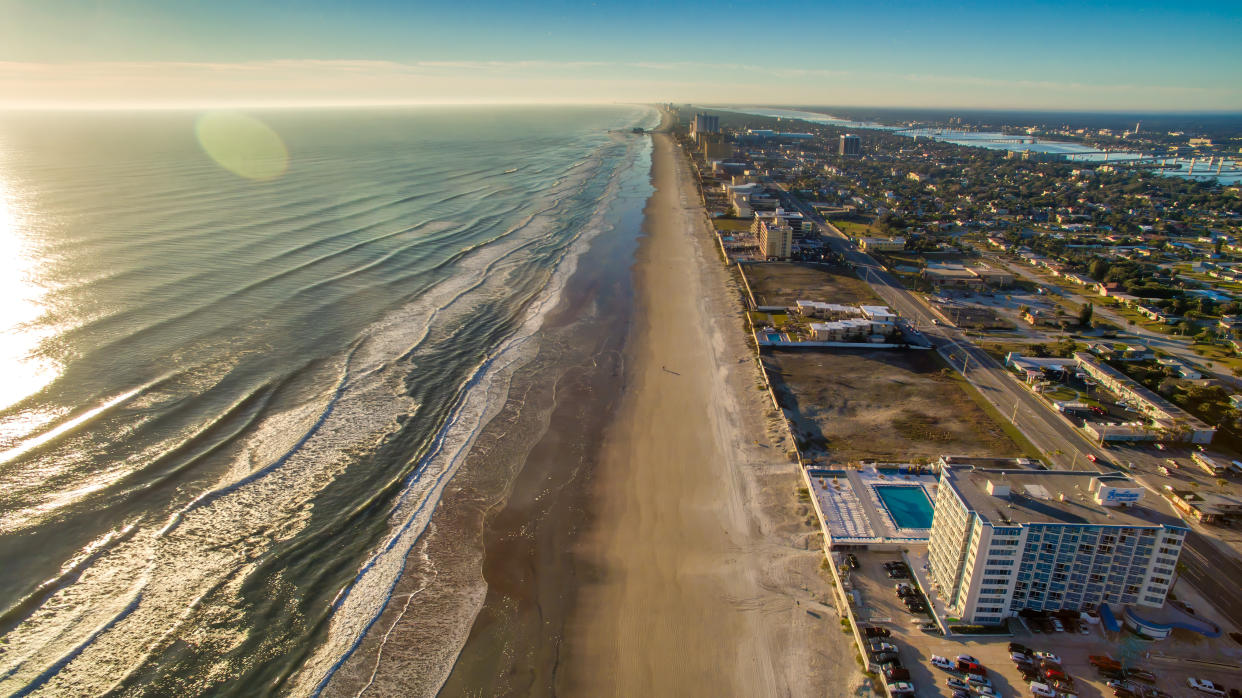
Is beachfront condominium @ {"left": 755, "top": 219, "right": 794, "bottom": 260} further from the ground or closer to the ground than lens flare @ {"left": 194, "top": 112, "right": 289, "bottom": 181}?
closer to the ground

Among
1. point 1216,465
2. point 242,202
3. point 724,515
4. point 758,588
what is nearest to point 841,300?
point 1216,465

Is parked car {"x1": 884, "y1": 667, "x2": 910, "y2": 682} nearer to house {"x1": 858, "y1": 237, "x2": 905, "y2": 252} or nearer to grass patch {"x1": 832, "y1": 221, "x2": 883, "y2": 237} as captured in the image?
house {"x1": 858, "y1": 237, "x2": 905, "y2": 252}

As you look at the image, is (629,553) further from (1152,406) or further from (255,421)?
(1152,406)

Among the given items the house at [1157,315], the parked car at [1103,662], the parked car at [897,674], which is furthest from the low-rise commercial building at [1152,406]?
the parked car at [897,674]

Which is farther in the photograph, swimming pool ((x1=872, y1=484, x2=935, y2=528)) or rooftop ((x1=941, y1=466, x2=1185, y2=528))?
swimming pool ((x1=872, y1=484, x2=935, y2=528))

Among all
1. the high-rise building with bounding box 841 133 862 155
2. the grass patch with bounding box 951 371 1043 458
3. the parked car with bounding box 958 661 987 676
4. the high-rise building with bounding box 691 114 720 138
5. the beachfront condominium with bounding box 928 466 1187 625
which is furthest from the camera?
the high-rise building with bounding box 691 114 720 138

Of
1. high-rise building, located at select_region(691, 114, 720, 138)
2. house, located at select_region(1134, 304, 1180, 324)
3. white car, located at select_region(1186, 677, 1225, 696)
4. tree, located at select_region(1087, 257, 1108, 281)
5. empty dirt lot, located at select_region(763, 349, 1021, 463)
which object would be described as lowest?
white car, located at select_region(1186, 677, 1225, 696)

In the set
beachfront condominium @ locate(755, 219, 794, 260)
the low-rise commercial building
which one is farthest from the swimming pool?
beachfront condominium @ locate(755, 219, 794, 260)

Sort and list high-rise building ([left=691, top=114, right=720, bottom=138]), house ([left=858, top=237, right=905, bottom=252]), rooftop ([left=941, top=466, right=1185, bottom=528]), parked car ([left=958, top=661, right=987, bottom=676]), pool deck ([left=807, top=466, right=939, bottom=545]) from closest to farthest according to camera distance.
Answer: parked car ([left=958, top=661, right=987, bottom=676]), rooftop ([left=941, top=466, right=1185, bottom=528]), pool deck ([left=807, top=466, right=939, bottom=545]), house ([left=858, top=237, right=905, bottom=252]), high-rise building ([left=691, top=114, right=720, bottom=138])
